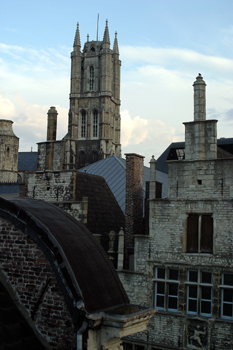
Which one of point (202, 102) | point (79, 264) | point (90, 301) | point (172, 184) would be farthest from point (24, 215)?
point (202, 102)

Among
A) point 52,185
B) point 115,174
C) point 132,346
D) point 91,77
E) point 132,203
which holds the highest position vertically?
point 91,77

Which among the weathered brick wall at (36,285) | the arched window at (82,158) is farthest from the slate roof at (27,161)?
the weathered brick wall at (36,285)

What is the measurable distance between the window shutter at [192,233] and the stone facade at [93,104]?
67.2 meters

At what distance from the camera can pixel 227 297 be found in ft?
42.5

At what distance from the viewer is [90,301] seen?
6055mm

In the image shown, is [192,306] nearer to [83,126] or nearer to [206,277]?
[206,277]

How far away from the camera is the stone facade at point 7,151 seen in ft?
169

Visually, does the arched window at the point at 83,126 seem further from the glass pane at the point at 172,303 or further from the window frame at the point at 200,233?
the glass pane at the point at 172,303

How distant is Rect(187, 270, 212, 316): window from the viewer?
1327 cm

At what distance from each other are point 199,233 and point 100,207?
6110mm

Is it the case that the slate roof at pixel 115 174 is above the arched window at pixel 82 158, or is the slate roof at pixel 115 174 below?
below

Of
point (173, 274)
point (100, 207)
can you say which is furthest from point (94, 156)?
point (173, 274)

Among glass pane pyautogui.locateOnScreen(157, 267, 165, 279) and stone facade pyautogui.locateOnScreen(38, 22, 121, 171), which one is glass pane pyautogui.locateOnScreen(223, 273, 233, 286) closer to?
glass pane pyautogui.locateOnScreen(157, 267, 165, 279)

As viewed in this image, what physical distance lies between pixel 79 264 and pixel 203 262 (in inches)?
311
